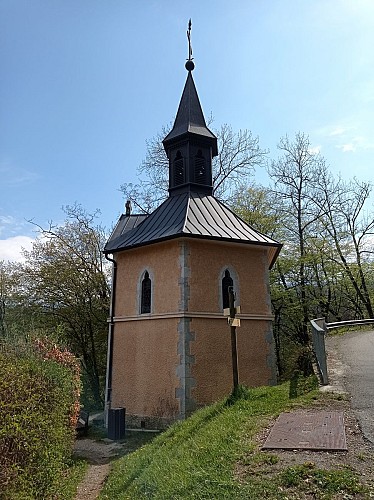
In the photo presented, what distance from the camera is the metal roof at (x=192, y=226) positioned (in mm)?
12727

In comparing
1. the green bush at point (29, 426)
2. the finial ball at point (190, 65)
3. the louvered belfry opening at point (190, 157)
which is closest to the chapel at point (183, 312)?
the louvered belfry opening at point (190, 157)

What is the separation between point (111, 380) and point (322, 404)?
7.85m

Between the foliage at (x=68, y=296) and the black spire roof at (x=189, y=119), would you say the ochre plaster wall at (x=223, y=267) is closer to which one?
the black spire roof at (x=189, y=119)

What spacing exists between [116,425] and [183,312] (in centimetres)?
360

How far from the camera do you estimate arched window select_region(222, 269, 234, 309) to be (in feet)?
42.2

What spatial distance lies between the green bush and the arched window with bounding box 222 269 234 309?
255 inches

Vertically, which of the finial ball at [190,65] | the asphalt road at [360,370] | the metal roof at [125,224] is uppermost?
the finial ball at [190,65]

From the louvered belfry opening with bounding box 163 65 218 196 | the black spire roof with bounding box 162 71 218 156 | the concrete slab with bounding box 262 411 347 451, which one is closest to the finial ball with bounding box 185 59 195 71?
the black spire roof with bounding box 162 71 218 156

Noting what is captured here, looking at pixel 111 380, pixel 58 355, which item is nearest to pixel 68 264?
pixel 111 380

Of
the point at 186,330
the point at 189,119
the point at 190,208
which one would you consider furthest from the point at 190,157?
the point at 186,330

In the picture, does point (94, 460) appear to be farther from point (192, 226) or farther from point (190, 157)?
point (190, 157)

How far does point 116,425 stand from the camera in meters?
11.5

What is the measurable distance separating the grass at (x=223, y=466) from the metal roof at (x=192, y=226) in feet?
17.3

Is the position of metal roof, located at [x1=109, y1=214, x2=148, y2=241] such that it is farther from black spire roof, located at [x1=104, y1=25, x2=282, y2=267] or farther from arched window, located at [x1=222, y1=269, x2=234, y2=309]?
arched window, located at [x1=222, y1=269, x2=234, y2=309]
